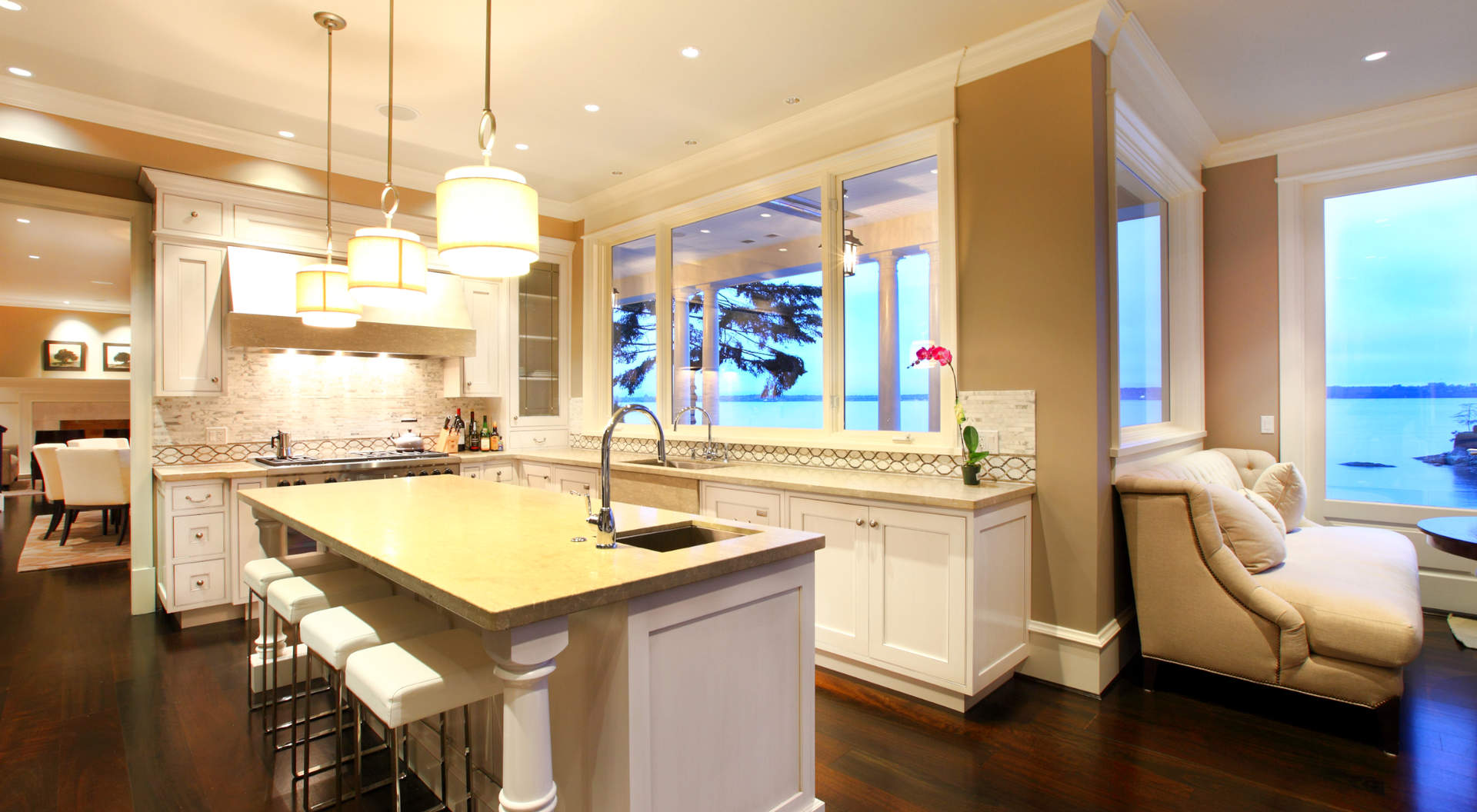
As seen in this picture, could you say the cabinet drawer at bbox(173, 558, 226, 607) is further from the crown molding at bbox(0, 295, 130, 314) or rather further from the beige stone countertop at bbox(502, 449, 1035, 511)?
the crown molding at bbox(0, 295, 130, 314)

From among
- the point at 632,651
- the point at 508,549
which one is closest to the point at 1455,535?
the point at 632,651

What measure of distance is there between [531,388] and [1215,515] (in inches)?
181

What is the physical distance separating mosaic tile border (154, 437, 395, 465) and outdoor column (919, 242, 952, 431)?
153 inches

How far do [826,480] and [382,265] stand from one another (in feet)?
6.63

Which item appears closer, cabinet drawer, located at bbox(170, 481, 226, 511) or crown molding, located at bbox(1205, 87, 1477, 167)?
crown molding, located at bbox(1205, 87, 1477, 167)

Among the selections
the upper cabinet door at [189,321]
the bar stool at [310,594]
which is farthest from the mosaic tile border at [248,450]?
the bar stool at [310,594]

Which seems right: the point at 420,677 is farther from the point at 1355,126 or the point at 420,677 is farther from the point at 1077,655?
the point at 1355,126

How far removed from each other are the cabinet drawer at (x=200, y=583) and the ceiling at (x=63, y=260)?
2194mm

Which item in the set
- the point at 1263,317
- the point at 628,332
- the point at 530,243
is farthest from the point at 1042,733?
the point at 628,332

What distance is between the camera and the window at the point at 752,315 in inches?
155

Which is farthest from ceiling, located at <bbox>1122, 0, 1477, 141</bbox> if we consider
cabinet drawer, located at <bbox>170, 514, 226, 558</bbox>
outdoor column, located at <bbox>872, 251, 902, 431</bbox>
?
cabinet drawer, located at <bbox>170, 514, 226, 558</bbox>

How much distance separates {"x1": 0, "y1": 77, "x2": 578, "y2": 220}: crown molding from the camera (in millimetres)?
3444

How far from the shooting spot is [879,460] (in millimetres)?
3455

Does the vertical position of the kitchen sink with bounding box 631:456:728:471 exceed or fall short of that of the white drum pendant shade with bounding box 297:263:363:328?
it falls short
